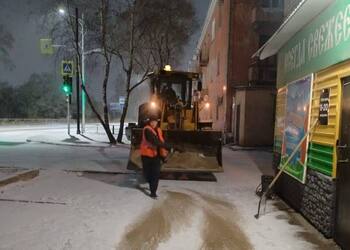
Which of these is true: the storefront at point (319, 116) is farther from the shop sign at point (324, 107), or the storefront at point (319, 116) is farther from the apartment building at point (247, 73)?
the apartment building at point (247, 73)

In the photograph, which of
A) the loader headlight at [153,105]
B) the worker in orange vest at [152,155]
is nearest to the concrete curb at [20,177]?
the worker in orange vest at [152,155]

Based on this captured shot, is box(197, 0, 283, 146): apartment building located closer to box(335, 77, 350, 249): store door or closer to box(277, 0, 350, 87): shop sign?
box(277, 0, 350, 87): shop sign

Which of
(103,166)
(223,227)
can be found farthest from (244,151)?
(223,227)

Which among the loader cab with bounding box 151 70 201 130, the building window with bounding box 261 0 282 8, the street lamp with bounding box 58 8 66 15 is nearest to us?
the loader cab with bounding box 151 70 201 130

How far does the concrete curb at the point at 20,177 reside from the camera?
881cm

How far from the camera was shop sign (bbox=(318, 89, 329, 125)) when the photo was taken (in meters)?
6.28

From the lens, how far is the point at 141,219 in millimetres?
6699

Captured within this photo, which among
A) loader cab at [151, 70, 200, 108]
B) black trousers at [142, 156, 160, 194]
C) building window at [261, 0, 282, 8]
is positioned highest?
building window at [261, 0, 282, 8]

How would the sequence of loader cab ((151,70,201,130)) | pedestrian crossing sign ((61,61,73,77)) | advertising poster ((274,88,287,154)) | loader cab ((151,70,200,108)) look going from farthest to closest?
pedestrian crossing sign ((61,61,73,77)) < loader cab ((151,70,200,108)) < loader cab ((151,70,201,130)) < advertising poster ((274,88,287,154))

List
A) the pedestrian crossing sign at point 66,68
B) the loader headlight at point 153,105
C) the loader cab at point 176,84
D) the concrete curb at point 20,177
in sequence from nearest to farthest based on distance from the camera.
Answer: the concrete curb at point 20,177
the loader headlight at point 153,105
the loader cab at point 176,84
the pedestrian crossing sign at point 66,68

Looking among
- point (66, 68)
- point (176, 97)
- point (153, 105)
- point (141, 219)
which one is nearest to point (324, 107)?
point (141, 219)

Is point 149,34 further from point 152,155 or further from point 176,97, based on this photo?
point 152,155

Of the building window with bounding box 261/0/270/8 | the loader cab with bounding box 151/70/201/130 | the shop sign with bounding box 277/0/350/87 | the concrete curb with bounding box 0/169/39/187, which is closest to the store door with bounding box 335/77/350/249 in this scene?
the shop sign with bounding box 277/0/350/87

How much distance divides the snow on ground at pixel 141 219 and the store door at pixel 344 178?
355mm
